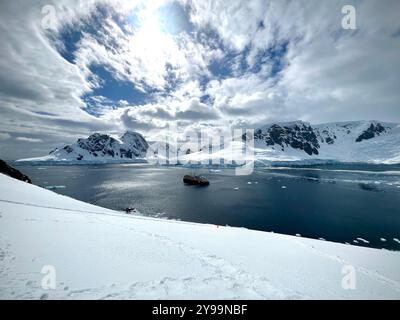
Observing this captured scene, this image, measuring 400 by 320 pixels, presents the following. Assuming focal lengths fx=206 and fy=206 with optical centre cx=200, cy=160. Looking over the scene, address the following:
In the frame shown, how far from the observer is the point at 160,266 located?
7340 mm

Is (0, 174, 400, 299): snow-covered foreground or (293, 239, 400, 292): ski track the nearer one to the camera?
(0, 174, 400, 299): snow-covered foreground

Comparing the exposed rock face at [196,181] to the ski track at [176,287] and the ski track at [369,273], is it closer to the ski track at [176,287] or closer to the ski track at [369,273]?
the ski track at [369,273]

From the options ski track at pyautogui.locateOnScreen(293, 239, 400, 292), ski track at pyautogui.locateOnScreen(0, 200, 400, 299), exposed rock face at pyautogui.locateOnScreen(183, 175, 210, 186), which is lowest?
exposed rock face at pyautogui.locateOnScreen(183, 175, 210, 186)

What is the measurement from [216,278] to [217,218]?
95.5 ft

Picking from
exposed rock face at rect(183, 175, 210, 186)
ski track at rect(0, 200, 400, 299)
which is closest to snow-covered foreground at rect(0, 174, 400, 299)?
ski track at rect(0, 200, 400, 299)

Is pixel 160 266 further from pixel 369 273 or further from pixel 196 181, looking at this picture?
pixel 196 181

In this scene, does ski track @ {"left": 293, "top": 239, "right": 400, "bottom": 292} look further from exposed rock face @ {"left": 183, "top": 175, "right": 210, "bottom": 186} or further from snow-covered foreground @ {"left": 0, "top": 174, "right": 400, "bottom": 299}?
exposed rock face @ {"left": 183, "top": 175, "right": 210, "bottom": 186}

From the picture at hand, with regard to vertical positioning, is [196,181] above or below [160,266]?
below

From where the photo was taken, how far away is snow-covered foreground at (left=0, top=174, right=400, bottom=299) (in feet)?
19.1

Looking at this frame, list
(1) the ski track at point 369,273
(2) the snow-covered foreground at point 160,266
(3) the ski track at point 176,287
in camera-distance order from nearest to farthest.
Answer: (3) the ski track at point 176,287
(2) the snow-covered foreground at point 160,266
(1) the ski track at point 369,273

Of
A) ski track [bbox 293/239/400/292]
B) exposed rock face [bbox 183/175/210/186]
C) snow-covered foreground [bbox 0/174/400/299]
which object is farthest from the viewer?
exposed rock face [bbox 183/175/210/186]

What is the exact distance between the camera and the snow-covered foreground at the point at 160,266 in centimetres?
582

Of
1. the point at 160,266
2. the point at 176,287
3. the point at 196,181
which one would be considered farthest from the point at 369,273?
the point at 196,181

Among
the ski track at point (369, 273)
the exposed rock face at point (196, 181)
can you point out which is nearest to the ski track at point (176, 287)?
the ski track at point (369, 273)
